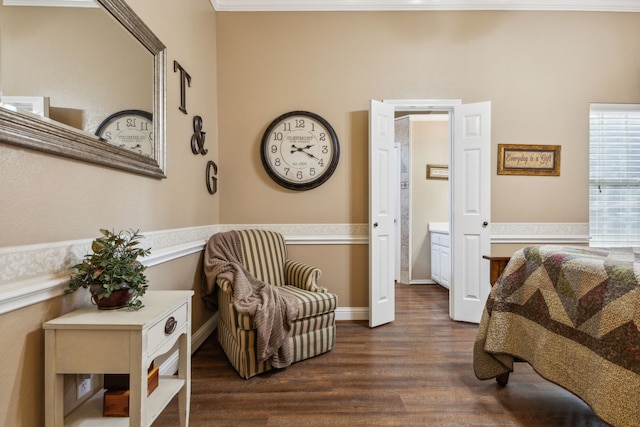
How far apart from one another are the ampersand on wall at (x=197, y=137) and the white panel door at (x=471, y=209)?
7.89 ft

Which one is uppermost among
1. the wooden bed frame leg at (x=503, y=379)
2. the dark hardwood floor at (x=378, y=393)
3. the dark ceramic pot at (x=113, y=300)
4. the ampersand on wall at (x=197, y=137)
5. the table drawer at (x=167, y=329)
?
the ampersand on wall at (x=197, y=137)

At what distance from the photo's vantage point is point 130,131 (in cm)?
164

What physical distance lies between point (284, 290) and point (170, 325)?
1295 millimetres

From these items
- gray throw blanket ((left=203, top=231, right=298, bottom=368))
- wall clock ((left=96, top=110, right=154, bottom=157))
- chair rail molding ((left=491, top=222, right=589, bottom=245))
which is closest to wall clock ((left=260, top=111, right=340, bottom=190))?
gray throw blanket ((left=203, top=231, right=298, bottom=368))

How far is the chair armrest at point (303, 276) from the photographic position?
2551 millimetres

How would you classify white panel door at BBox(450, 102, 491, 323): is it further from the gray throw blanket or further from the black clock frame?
the black clock frame

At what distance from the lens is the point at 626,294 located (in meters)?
1.24

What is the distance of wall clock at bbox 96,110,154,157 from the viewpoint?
1.46 meters

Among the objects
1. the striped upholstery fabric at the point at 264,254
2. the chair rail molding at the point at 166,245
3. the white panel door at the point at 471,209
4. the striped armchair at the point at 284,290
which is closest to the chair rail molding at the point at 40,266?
the chair rail molding at the point at 166,245

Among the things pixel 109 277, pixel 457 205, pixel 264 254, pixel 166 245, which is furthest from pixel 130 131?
pixel 457 205

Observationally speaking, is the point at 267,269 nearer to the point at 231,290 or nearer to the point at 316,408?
the point at 231,290

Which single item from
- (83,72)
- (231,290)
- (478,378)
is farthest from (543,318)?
(83,72)

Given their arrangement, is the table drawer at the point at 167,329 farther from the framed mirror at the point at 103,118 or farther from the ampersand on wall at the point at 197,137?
the ampersand on wall at the point at 197,137

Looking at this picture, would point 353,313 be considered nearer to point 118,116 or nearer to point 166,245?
point 166,245
